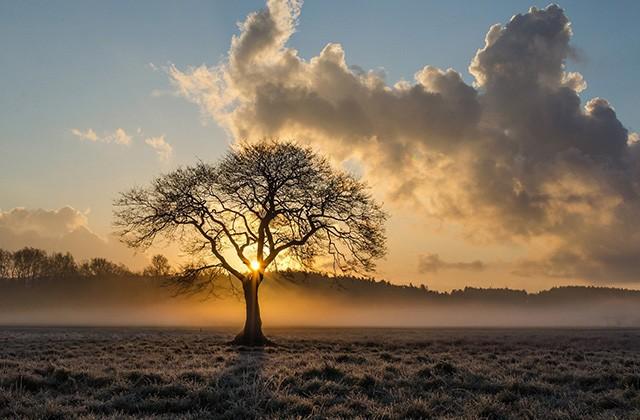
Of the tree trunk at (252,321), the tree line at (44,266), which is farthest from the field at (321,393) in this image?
the tree line at (44,266)

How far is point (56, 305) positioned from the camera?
14912 cm

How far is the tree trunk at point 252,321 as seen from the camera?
34.8 meters

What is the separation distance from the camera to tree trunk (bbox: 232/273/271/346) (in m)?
34.8

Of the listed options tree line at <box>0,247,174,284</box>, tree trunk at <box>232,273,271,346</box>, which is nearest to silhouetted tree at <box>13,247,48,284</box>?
A: tree line at <box>0,247,174,284</box>

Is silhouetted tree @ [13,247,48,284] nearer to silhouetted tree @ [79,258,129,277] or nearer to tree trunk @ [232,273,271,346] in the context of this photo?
silhouetted tree @ [79,258,129,277]

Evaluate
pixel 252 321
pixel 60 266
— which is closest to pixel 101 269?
pixel 60 266

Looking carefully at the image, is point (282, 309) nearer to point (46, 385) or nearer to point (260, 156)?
point (260, 156)

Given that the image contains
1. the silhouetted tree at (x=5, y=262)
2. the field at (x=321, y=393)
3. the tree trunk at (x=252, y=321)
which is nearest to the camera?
the field at (x=321, y=393)

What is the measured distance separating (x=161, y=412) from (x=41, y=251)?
502ft

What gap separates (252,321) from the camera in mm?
35875

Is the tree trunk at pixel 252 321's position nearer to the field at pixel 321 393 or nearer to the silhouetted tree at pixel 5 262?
the field at pixel 321 393

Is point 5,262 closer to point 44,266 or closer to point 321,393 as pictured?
point 44,266

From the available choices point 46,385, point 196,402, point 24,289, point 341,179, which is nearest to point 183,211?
point 341,179

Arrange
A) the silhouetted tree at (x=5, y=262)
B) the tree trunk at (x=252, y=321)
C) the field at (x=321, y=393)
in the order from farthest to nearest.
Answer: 1. the silhouetted tree at (x=5, y=262)
2. the tree trunk at (x=252, y=321)
3. the field at (x=321, y=393)
